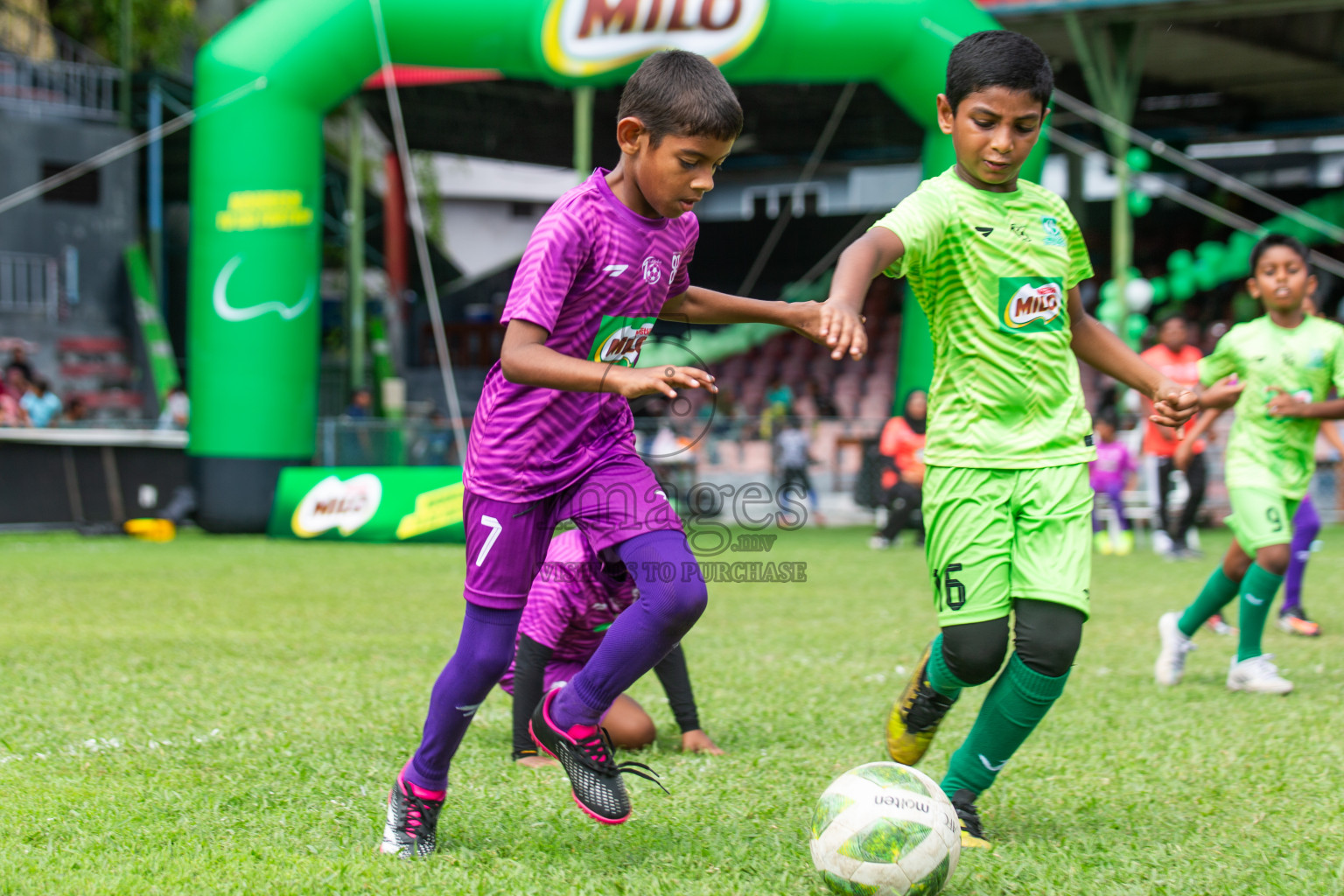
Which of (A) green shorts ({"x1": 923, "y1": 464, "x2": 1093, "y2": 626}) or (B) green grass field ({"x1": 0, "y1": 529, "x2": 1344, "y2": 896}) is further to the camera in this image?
(A) green shorts ({"x1": 923, "y1": 464, "x2": 1093, "y2": 626})

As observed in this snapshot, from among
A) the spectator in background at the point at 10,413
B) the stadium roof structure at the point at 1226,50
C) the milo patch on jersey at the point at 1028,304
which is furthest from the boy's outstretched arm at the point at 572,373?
the stadium roof structure at the point at 1226,50

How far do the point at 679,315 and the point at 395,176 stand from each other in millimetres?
23074

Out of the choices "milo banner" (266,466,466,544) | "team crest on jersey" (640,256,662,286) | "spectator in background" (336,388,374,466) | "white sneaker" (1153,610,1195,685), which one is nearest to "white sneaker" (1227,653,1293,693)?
"white sneaker" (1153,610,1195,685)

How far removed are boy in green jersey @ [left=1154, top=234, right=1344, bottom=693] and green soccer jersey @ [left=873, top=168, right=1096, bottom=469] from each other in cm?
259

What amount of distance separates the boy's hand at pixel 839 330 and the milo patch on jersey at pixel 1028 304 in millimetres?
→ 796

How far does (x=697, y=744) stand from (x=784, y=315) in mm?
1868

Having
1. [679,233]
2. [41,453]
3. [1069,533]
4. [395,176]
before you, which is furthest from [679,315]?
[395,176]

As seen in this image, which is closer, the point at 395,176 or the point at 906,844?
the point at 906,844

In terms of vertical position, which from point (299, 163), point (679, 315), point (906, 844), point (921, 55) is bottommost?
point (906, 844)

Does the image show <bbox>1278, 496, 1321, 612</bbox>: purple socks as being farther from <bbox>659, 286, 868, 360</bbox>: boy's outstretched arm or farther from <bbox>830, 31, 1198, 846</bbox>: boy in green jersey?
<bbox>659, 286, 868, 360</bbox>: boy's outstretched arm

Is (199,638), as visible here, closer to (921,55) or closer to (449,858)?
(449,858)

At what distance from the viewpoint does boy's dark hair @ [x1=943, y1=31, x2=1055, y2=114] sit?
3047 millimetres

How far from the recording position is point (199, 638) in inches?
262

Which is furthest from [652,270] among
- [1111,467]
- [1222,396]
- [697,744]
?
[1111,467]
